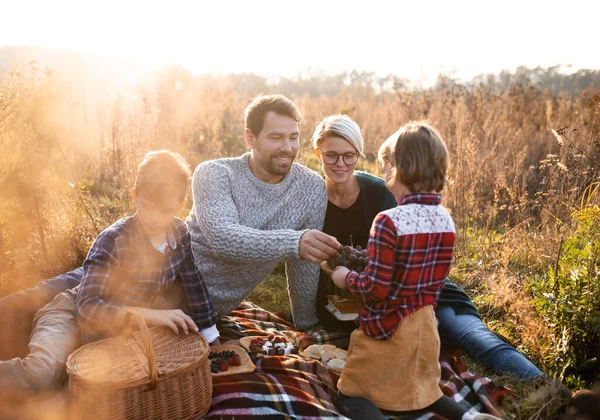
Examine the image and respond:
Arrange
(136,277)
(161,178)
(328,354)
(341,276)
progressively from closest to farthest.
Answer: (341,276) → (161,178) → (136,277) → (328,354)

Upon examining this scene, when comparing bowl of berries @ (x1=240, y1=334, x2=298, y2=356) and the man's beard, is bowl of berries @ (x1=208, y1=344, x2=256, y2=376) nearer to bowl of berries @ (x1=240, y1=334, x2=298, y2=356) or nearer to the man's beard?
bowl of berries @ (x1=240, y1=334, x2=298, y2=356)

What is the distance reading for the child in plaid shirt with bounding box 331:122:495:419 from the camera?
7.38ft

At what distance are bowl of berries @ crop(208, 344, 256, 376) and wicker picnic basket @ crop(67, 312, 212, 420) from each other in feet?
1.17

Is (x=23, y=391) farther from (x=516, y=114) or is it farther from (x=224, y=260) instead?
(x=516, y=114)

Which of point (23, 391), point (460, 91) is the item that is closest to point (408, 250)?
point (23, 391)

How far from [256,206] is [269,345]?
908 millimetres

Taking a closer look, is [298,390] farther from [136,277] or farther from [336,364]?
[136,277]

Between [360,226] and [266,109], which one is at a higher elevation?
[266,109]

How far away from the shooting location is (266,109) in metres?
3.34

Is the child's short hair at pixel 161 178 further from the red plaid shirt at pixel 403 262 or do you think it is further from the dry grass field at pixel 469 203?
the dry grass field at pixel 469 203

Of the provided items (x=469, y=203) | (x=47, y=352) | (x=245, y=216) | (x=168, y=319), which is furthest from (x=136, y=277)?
(x=469, y=203)

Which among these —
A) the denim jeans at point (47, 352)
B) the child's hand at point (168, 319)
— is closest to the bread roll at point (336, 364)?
the child's hand at point (168, 319)

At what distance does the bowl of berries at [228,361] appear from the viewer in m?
2.88

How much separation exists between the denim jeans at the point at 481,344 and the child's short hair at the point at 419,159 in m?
1.30
